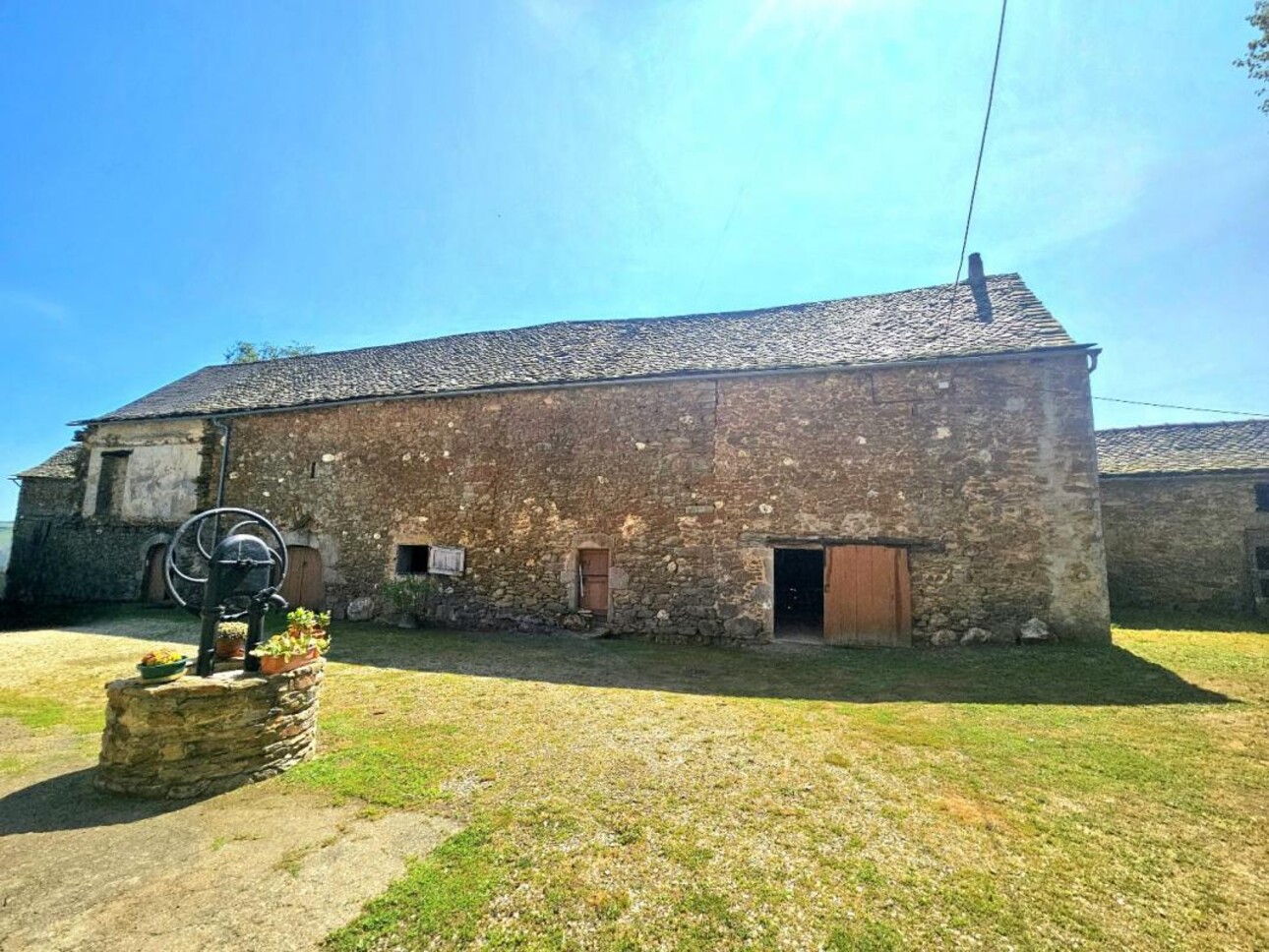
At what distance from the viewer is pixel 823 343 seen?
11336mm

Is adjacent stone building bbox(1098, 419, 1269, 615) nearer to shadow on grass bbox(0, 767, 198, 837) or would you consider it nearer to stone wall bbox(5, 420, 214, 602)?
shadow on grass bbox(0, 767, 198, 837)

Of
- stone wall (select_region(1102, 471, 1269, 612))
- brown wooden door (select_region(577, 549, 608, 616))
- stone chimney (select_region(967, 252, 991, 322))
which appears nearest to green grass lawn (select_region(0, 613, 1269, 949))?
brown wooden door (select_region(577, 549, 608, 616))

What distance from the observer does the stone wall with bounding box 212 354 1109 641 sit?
9.12 meters

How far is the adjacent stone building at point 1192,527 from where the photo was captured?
12227 mm

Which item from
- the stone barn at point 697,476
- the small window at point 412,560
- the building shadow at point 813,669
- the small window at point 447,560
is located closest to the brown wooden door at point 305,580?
the stone barn at point 697,476

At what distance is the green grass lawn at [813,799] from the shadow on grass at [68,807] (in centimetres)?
94

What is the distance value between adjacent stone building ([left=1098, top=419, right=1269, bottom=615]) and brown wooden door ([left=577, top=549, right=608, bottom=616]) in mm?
12513

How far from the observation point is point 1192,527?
41.7 feet

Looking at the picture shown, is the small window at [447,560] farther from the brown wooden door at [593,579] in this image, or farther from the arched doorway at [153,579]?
the arched doorway at [153,579]

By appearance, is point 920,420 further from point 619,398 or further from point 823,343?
point 619,398

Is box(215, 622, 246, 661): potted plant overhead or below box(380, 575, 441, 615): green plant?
overhead

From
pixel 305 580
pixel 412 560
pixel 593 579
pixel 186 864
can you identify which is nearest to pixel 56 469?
pixel 305 580

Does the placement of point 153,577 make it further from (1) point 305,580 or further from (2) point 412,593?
(2) point 412,593

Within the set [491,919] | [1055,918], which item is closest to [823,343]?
[1055,918]
